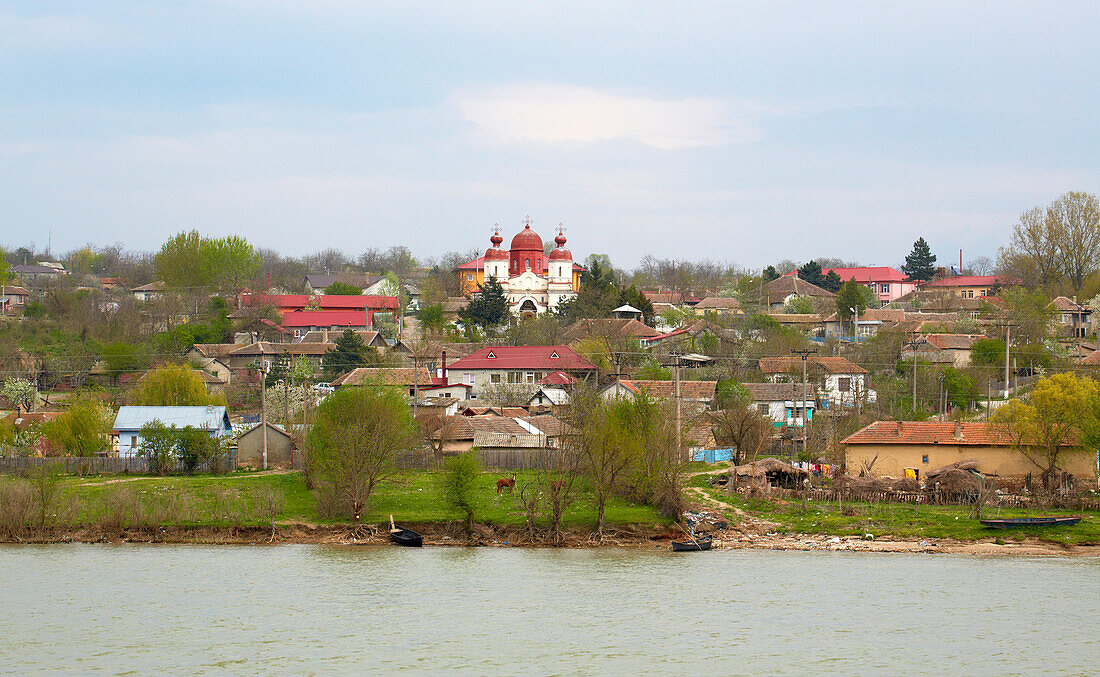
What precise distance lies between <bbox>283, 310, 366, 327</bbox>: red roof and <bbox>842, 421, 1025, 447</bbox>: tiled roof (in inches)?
2273

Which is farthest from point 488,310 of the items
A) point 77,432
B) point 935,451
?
point 935,451

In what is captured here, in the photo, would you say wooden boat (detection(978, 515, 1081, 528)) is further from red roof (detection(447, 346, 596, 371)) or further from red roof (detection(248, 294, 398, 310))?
red roof (detection(248, 294, 398, 310))

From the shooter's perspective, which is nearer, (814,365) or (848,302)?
(814,365)

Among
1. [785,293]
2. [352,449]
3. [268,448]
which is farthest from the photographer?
[785,293]

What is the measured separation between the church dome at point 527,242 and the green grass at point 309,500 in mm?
63894

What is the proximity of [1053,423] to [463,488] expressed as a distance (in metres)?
19.1

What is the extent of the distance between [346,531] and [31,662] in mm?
13212

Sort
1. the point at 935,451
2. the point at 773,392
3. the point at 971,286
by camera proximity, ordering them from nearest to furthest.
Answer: the point at 935,451 → the point at 773,392 → the point at 971,286

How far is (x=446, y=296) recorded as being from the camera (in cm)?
11444

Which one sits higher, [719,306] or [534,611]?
[719,306]

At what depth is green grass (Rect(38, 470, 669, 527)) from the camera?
3569cm

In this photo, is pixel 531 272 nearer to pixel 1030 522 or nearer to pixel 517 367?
pixel 517 367

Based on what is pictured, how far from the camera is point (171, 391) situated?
55.8 metres

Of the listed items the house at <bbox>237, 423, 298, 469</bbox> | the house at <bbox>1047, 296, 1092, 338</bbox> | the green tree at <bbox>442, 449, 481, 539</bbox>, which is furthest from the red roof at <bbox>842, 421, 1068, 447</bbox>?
the house at <bbox>1047, 296, 1092, 338</bbox>
